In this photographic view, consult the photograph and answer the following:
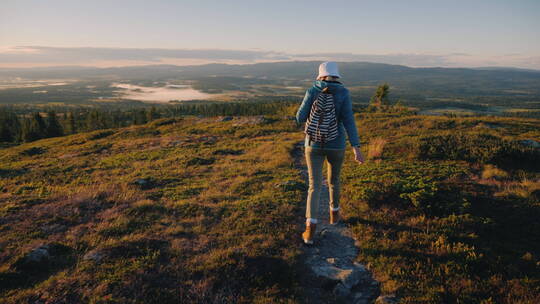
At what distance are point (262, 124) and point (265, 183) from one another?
89.7ft

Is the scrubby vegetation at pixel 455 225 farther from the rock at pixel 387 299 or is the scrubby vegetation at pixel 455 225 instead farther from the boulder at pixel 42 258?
the boulder at pixel 42 258

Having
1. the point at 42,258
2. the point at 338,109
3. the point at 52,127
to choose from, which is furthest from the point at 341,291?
the point at 52,127

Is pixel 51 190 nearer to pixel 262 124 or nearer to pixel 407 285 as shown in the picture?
pixel 407 285

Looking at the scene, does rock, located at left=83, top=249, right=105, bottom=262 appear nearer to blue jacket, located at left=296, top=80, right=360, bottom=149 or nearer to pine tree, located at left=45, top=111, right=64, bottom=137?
blue jacket, located at left=296, top=80, right=360, bottom=149

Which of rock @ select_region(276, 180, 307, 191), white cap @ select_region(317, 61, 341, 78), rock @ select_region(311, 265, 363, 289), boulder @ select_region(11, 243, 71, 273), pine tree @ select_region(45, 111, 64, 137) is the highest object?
white cap @ select_region(317, 61, 341, 78)

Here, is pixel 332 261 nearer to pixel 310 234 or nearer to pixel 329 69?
pixel 310 234

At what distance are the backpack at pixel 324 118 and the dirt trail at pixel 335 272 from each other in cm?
231

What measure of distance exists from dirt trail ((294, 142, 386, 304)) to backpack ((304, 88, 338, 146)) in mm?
2313

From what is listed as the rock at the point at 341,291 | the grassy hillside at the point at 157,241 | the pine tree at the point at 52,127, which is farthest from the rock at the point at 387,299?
the pine tree at the point at 52,127

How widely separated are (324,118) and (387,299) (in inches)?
127

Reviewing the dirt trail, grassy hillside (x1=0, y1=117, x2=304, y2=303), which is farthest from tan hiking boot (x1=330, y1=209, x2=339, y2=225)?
grassy hillside (x1=0, y1=117, x2=304, y2=303)

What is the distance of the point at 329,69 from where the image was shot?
17.0 feet

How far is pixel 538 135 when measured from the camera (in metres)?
18.2

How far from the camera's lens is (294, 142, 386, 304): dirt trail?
4391 mm
